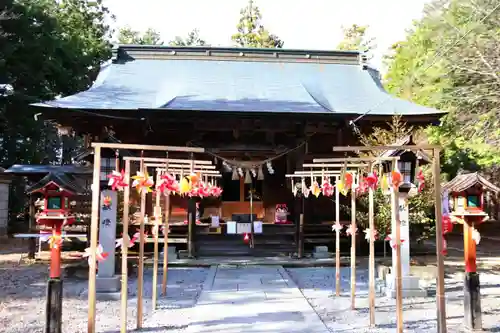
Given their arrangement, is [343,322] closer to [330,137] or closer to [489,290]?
[489,290]

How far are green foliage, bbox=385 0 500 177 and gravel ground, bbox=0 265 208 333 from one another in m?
8.30

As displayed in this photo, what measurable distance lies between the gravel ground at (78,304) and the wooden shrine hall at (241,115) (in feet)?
8.74

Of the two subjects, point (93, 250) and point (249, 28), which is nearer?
point (93, 250)

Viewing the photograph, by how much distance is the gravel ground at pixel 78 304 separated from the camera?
5.71m

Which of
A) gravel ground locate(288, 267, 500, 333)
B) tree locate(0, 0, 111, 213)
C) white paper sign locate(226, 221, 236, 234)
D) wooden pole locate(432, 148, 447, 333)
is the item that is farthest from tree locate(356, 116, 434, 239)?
tree locate(0, 0, 111, 213)

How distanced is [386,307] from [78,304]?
4977mm

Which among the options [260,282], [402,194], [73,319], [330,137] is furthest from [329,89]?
[73,319]

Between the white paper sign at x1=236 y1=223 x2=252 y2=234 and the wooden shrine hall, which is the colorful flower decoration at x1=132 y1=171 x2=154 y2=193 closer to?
the wooden shrine hall

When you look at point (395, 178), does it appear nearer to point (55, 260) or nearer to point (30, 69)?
point (55, 260)

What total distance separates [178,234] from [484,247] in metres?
10.8

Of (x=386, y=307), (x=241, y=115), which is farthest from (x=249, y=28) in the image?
(x=386, y=307)

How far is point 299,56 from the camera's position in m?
14.2

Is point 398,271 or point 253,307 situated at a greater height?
point 398,271

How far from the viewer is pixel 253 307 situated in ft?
21.2
